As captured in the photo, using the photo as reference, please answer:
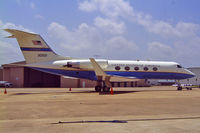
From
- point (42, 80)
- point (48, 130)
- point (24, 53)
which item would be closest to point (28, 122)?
point (48, 130)

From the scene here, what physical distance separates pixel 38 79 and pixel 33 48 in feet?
106

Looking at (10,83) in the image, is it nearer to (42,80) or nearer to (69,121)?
(42,80)

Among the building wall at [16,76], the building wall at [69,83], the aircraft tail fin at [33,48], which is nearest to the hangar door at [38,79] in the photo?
the building wall at [16,76]

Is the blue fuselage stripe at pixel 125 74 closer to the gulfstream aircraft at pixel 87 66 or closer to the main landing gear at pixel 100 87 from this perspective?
Answer: the gulfstream aircraft at pixel 87 66

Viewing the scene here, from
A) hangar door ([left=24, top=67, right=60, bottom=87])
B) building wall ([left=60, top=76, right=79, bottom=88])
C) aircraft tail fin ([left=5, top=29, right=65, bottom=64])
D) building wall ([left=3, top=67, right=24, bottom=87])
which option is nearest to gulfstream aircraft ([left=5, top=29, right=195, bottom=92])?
aircraft tail fin ([left=5, top=29, right=65, bottom=64])

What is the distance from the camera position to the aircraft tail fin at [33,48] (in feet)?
73.0

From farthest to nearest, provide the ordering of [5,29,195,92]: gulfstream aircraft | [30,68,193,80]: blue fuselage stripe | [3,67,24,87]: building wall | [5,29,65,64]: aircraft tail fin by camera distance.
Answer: [3,67,24,87]: building wall, [30,68,193,80]: blue fuselage stripe, [5,29,195,92]: gulfstream aircraft, [5,29,65,64]: aircraft tail fin

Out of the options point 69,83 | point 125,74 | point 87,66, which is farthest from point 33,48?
point 69,83

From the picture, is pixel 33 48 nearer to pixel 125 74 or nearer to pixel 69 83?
pixel 125 74

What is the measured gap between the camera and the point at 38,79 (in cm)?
5409

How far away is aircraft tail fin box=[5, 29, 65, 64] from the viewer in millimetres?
22266

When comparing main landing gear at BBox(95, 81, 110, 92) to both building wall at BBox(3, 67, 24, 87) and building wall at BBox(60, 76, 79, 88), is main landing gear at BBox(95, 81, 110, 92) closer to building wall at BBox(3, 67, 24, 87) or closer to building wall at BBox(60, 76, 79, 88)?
building wall at BBox(60, 76, 79, 88)

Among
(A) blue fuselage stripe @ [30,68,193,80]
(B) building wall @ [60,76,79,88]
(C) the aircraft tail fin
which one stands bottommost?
(B) building wall @ [60,76,79,88]

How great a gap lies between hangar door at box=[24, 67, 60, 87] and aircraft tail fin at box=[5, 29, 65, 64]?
85.9ft
